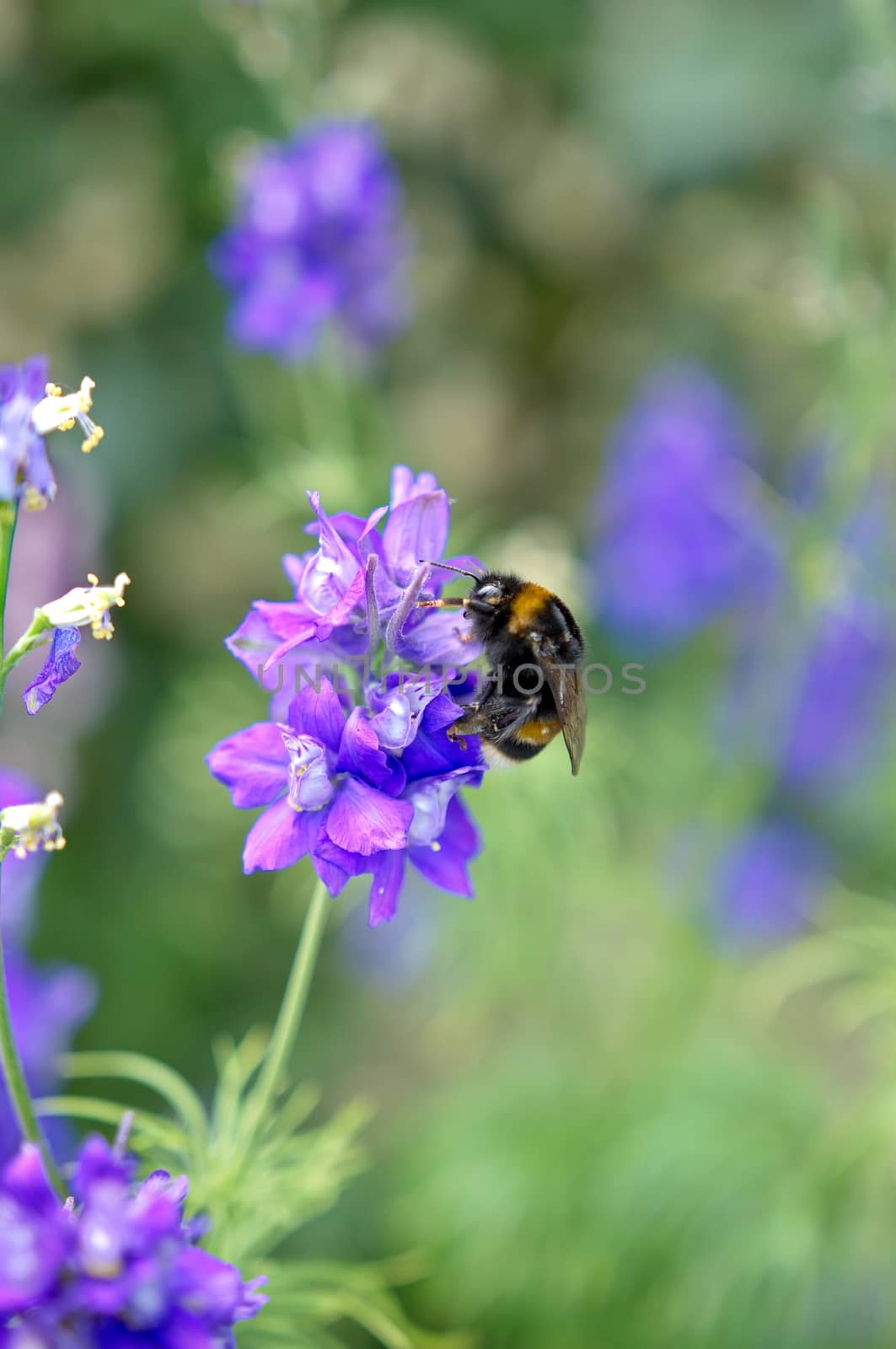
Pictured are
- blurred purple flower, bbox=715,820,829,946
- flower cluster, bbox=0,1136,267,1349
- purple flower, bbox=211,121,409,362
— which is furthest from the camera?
blurred purple flower, bbox=715,820,829,946

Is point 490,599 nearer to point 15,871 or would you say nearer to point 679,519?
point 15,871

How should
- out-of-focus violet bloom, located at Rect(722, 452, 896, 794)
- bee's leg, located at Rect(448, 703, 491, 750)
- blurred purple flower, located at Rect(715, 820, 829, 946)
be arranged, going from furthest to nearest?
1. blurred purple flower, located at Rect(715, 820, 829, 946)
2. out-of-focus violet bloom, located at Rect(722, 452, 896, 794)
3. bee's leg, located at Rect(448, 703, 491, 750)

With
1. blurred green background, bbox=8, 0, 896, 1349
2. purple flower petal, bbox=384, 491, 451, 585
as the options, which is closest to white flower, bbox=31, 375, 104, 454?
purple flower petal, bbox=384, 491, 451, 585

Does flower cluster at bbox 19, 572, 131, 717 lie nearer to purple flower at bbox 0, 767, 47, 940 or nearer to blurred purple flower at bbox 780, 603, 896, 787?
purple flower at bbox 0, 767, 47, 940

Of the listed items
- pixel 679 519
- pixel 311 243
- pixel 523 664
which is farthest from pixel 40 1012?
pixel 679 519

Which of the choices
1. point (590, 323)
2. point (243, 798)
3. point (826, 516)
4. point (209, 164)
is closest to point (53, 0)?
point (209, 164)

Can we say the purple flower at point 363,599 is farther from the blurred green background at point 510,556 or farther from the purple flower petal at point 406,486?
the blurred green background at point 510,556
